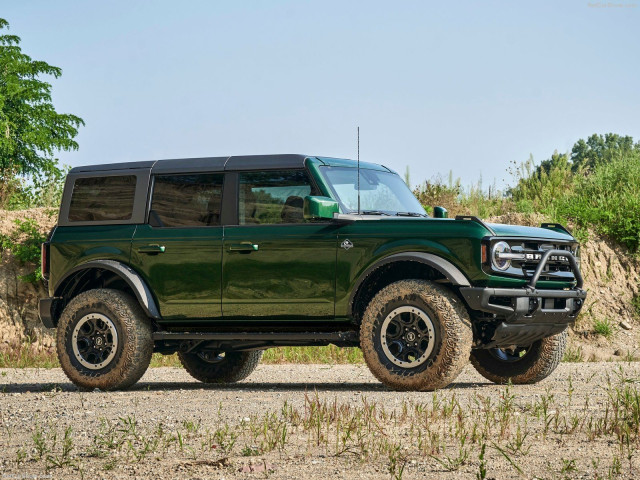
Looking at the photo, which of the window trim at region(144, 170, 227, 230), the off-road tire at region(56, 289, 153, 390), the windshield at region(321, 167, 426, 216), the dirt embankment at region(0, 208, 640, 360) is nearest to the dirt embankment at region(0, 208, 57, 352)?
the dirt embankment at region(0, 208, 640, 360)

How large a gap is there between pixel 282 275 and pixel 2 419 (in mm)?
2970

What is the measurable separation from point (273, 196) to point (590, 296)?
1247 centimetres

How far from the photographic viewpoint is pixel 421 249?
9414mm

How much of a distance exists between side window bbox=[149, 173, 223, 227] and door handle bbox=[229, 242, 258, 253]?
1.21 ft

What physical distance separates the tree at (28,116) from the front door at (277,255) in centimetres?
3899

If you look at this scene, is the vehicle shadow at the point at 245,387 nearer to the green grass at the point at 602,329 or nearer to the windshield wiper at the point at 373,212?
the windshield wiper at the point at 373,212

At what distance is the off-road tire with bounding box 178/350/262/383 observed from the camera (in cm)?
1205

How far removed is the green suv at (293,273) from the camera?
935 centimetres

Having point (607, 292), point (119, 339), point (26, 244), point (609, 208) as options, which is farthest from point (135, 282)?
point (609, 208)

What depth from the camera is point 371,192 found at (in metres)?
10.3

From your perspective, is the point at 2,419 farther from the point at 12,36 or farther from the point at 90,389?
the point at 12,36

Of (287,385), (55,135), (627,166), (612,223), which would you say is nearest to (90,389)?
(287,385)

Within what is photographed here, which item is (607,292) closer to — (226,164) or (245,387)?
(245,387)

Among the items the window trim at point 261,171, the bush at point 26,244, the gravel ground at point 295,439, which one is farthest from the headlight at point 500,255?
the bush at point 26,244
